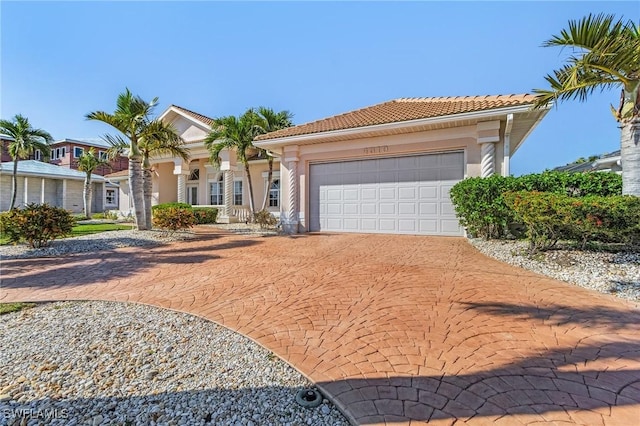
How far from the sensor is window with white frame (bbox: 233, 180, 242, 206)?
20.8 m

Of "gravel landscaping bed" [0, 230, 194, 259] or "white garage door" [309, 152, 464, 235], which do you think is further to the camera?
"white garage door" [309, 152, 464, 235]

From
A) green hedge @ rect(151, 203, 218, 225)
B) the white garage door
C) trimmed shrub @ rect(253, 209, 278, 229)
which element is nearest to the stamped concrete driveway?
the white garage door

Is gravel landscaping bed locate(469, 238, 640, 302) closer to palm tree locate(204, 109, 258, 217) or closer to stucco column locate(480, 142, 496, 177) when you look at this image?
stucco column locate(480, 142, 496, 177)

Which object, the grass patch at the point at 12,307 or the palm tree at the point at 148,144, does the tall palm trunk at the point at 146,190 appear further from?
the grass patch at the point at 12,307

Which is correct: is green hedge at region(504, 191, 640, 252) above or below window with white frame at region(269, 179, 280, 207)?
below

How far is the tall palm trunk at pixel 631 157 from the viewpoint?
→ 5746mm

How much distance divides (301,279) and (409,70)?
47.4 ft

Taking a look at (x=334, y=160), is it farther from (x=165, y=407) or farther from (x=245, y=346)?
(x=165, y=407)

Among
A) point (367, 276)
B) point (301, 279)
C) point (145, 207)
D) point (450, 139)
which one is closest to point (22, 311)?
point (301, 279)

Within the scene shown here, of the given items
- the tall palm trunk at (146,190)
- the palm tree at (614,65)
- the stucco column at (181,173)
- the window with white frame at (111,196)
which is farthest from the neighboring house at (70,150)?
the palm tree at (614,65)

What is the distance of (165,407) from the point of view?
228cm

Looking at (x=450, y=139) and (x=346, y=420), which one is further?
(x=450, y=139)

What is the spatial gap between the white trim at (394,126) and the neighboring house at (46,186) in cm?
2556

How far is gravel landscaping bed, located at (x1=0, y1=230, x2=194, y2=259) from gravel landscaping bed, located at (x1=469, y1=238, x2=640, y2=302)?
11.2 m
